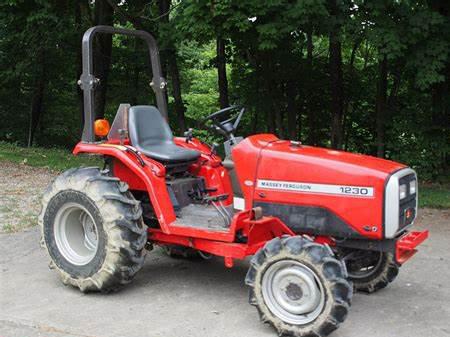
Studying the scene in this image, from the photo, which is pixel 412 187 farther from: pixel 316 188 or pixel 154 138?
pixel 154 138

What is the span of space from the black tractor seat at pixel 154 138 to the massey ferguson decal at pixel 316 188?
91cm

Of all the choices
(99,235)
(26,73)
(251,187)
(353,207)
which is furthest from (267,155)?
(26,73)

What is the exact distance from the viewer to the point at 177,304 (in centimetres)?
494

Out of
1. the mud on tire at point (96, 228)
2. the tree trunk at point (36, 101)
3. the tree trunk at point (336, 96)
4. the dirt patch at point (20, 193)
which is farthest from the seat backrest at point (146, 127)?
the tree trunk at point (36, 101)

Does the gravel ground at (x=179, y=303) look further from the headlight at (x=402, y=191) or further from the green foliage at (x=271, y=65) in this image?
the green foliage at (x=271, y=65)

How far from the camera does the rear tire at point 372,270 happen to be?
5141 mm

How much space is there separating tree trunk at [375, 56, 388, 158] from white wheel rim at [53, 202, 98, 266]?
330 inches

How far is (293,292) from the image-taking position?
169 inches

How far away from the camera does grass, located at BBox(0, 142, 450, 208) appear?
9.36 meters

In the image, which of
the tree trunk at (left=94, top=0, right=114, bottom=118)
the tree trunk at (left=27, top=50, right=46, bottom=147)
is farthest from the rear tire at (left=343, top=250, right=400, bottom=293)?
the tree trunk at (left=27, top=50, right=46, bottom=147)

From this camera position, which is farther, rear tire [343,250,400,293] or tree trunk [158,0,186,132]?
tree trunk [158,0,186,132]

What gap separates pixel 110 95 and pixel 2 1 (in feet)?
16.7

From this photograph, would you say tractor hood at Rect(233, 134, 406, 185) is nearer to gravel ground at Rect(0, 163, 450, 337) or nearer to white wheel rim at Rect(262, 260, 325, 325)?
white wheel rim at Rect(262, 260, 325, 325)

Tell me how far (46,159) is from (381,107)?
24.1 feet
